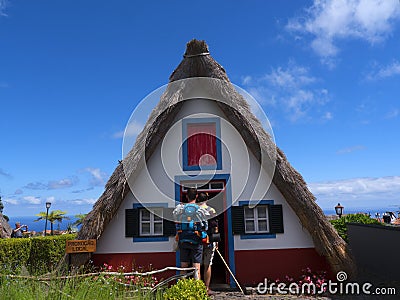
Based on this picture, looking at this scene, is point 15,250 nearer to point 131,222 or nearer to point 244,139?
point 131,222

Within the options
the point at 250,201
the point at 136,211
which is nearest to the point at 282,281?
the point at 250,201

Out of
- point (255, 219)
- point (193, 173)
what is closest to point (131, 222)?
point (193, 173)

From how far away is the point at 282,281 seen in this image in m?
6.82

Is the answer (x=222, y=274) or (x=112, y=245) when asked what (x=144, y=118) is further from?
(x=222, y=274)

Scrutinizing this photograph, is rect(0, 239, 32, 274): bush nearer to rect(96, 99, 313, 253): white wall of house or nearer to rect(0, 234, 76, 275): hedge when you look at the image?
rect(0, 234, 76, 275): hedge

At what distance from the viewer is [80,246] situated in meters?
6.46

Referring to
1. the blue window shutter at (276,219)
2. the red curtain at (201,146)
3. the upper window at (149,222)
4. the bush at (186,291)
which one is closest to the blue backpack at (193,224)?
the bush at (186,291)

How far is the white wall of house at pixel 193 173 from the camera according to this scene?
695 cm

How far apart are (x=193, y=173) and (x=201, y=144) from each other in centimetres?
63

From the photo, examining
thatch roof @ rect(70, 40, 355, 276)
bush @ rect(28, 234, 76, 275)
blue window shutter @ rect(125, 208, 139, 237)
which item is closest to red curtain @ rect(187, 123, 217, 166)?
thatch roof @ rect(70, 40, 355, 276)

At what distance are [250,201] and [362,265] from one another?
15.9 ft

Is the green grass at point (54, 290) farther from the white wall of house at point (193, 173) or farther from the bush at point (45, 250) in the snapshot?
the bush at point (45, 250)

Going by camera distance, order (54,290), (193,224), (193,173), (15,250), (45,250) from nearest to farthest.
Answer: (54,290), (193,224), (193,173), (15,250), (45,250)

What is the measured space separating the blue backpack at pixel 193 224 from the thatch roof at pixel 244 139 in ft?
5.72
